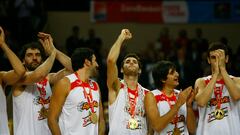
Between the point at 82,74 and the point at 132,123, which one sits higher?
the point at 82,74

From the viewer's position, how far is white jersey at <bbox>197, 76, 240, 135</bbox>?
868 cm

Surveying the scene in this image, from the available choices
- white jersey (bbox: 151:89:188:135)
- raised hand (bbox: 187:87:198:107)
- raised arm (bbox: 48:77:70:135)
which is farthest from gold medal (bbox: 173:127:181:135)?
raised arm (bbox: 48:77:70:135)

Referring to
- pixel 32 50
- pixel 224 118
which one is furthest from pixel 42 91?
pixel 224 118

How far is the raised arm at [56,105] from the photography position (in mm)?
8328

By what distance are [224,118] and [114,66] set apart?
1581 millimetres

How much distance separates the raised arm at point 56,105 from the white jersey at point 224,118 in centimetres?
186

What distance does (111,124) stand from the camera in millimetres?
8594

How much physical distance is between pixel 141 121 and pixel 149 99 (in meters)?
0.33

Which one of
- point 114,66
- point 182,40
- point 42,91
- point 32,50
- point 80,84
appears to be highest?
point 32,50

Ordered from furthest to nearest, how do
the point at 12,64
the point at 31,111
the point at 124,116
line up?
1. the point at 31,111
2. the point at 124,116
3. the point at 12,64

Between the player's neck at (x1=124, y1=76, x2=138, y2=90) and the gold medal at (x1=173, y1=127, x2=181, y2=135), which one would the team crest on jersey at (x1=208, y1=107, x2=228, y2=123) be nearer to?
the gold medal at (x1=173, y1=127, x2=181, y2=135)

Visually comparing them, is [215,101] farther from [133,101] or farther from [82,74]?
[82,74]

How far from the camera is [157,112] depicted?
8.39 meters

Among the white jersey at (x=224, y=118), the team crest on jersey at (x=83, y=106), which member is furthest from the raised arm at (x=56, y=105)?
the white jersey at (x=224, y=118)
